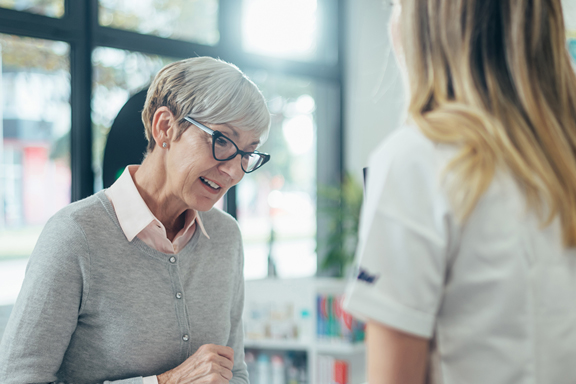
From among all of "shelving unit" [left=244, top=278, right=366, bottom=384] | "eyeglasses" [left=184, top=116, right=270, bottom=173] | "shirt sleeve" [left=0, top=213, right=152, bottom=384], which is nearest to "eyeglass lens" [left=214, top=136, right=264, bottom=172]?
"eyeglasses" [left=184, top=116, right=270, bottom=173]

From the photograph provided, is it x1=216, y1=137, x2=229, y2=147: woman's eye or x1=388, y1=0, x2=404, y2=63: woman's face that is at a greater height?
x1=388, y1=0, x2=404, y2=63: woman's face

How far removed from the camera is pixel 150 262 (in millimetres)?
1015

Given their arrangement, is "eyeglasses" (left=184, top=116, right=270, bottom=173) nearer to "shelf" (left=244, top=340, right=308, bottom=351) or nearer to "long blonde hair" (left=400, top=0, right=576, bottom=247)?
"long blonde hair" (left=400, top=0, right=576, bottom=247)

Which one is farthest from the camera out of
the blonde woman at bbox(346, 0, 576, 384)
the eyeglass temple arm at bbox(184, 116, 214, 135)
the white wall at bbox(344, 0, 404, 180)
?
the white wall at bbox(344, 0, 404, 180)

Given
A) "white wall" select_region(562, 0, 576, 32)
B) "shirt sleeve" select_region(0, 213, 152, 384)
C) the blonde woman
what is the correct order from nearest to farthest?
the blonde woman, "shirt sleeve" select_region(0, 213, 152, 384), "white wall" select_region(562, 0, 576, 32)

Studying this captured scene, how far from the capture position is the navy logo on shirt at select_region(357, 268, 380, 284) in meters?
0.56

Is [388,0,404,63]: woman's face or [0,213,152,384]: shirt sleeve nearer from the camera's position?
[388,0,404,63]: woman's face

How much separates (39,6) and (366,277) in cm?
264

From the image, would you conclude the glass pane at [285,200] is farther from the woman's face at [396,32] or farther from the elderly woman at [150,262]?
the woman's face at [396,32]

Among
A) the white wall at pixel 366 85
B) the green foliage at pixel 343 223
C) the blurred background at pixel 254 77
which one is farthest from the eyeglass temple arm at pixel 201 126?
the white wall at pixel 366 85

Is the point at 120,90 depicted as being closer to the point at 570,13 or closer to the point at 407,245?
the point at 407,245

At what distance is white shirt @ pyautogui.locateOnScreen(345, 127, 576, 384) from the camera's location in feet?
1.76

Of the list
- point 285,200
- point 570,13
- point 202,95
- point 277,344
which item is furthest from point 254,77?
point 570,13

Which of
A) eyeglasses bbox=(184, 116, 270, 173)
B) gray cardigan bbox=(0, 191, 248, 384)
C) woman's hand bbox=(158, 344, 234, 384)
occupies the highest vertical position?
eyeglasses bbox=(184, 116, 270, 173)
